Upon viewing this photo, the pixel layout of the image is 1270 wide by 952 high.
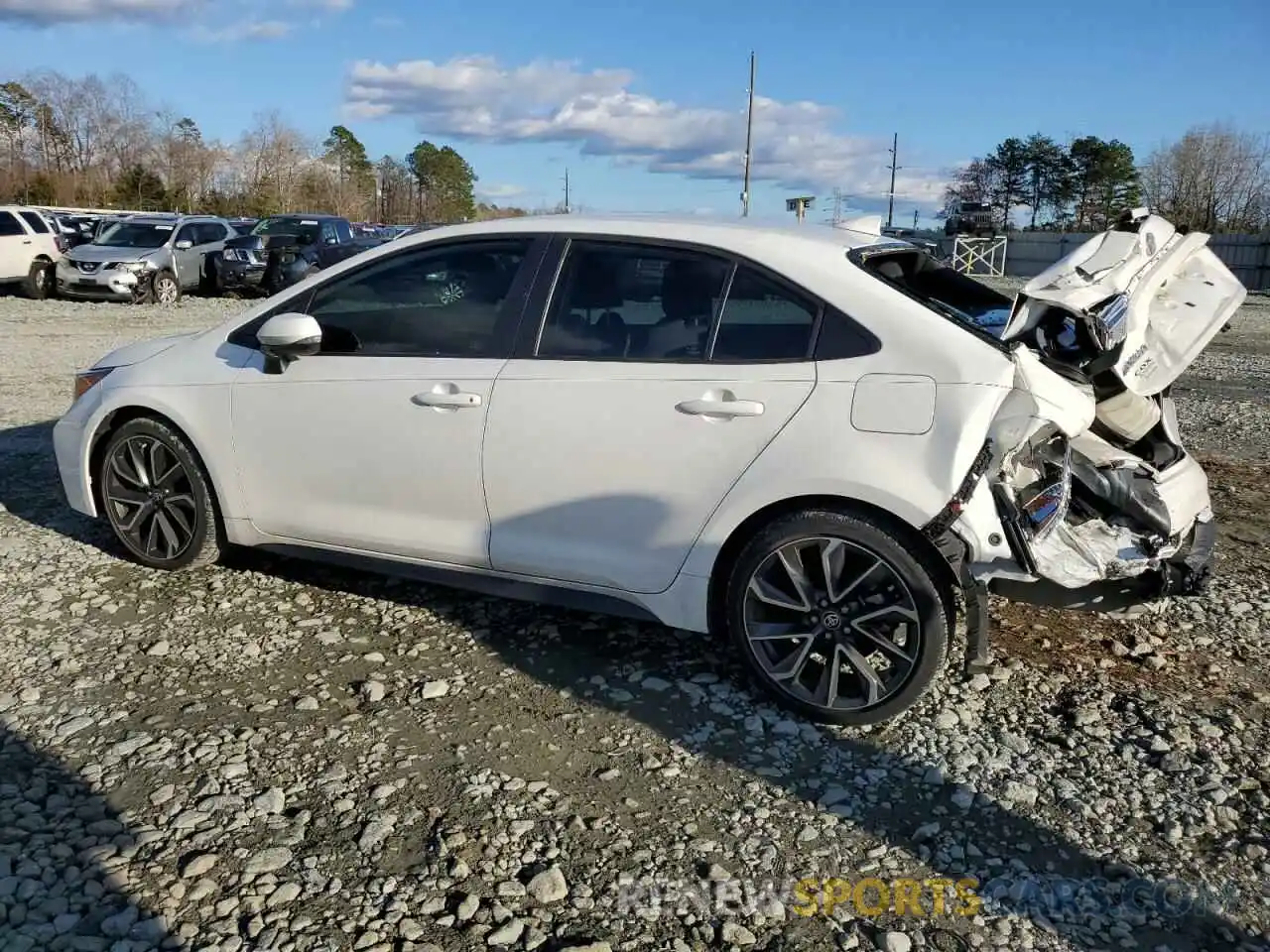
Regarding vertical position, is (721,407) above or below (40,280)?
above

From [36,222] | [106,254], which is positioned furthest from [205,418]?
[36,222]

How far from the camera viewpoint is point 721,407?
12.1 ft

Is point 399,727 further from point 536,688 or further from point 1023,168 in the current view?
point 1023,168

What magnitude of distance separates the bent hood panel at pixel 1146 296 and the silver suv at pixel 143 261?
1924cm

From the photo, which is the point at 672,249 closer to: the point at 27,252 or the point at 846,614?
the point at 846,614

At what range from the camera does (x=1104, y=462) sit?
4.01 metres

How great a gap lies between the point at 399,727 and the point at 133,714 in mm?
940

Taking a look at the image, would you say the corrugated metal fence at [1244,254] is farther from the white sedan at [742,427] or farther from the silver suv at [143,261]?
the white sedan at [742,427]

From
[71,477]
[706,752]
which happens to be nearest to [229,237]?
[71,477]

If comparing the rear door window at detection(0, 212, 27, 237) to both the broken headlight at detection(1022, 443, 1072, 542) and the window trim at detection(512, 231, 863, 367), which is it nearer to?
the window trim at detection(512, 231, 863, 367)

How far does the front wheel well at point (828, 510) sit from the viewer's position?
352 cm

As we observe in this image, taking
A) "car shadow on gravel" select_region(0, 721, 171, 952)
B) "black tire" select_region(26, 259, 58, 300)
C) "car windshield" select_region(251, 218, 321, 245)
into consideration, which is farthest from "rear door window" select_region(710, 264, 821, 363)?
"black tire" select_region(26, 259, 58, 300)

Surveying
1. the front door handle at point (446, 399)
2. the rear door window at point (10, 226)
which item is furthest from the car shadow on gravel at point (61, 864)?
the rear door window at point (10, 226)

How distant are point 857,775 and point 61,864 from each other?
233cm
